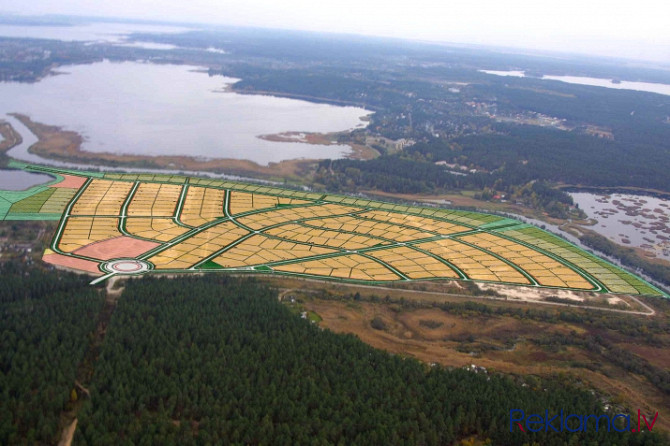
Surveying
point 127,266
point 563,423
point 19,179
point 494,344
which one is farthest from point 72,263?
point 563,423

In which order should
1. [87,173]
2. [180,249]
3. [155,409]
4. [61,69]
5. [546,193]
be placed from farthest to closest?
[61,69]
[546,193]
[87,173]
[180,249]
[155,409]

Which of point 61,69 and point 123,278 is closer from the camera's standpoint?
point 123,278

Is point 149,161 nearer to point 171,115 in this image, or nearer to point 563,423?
point 171,115

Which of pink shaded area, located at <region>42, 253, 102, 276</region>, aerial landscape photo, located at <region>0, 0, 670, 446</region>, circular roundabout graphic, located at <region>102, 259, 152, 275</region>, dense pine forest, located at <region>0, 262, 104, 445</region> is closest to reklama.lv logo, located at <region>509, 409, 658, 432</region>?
aerial landscape photo, located at <region>0, 0, 670, 446</region>

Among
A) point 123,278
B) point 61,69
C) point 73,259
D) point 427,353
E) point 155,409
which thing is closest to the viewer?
point 155,409

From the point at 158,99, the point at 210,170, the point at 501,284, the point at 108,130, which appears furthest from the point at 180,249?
the point at 158,99

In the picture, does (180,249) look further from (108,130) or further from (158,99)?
(158,99)
